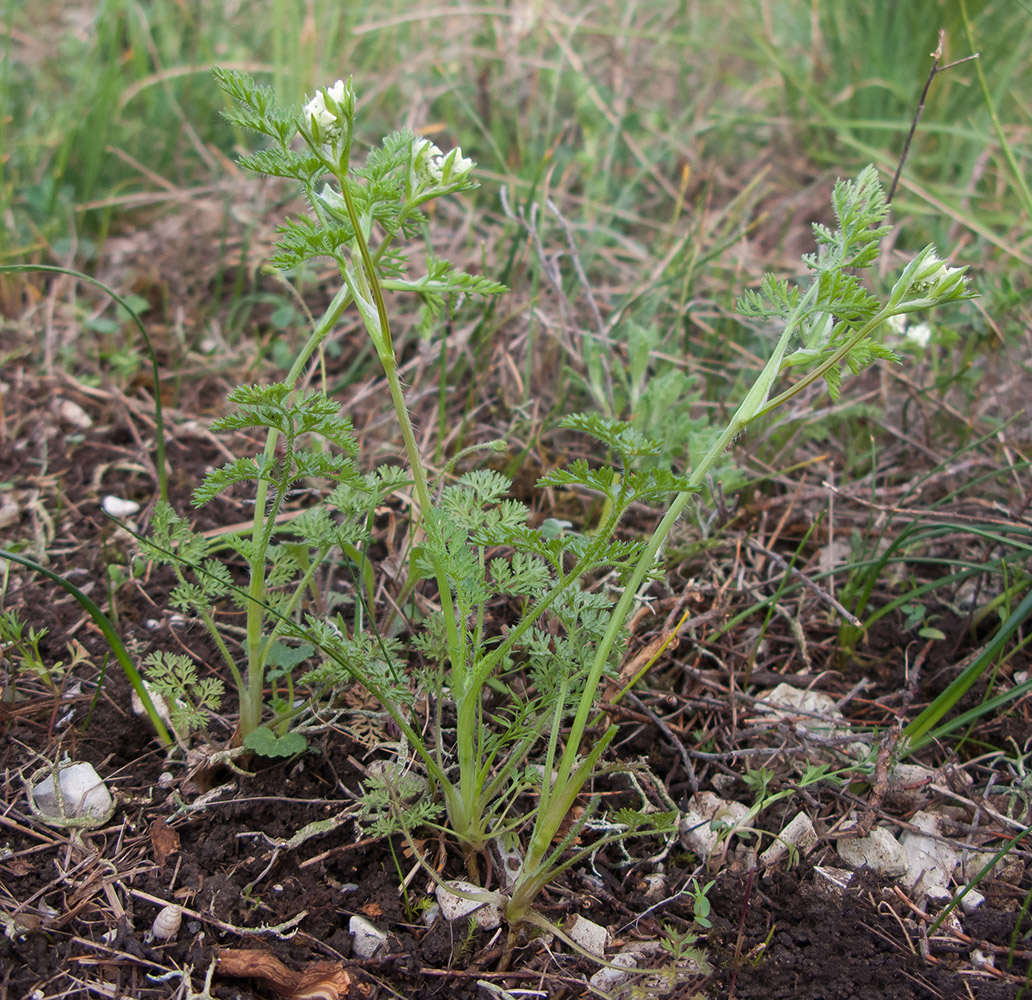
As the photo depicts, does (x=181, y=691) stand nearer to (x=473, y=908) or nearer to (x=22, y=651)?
(x=22, y=651)

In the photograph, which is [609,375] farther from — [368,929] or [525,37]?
[525,37]

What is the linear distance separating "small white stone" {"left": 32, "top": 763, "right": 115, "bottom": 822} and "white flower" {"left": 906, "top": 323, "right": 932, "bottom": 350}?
226 cm

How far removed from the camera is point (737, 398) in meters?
2.49

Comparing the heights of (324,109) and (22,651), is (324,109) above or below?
above

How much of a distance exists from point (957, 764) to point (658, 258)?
1896 millimetres

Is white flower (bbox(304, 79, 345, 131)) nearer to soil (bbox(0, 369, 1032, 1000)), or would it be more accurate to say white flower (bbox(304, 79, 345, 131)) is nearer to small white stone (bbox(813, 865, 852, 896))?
soil (bbox(0, 369, 1032, 1000))

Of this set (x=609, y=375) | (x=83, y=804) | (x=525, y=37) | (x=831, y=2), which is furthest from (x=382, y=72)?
(x=83, y=804)

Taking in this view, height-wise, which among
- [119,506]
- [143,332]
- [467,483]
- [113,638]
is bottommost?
[119,506]

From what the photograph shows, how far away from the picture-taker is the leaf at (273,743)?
1544 mm

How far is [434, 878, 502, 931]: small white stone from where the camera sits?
1.42 m

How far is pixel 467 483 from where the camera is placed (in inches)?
58.9

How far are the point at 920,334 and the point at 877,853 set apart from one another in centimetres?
149

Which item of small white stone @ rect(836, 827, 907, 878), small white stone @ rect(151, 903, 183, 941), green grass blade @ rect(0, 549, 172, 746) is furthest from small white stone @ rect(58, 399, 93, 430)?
small white stone @ rect(836, 827, 907, 878)

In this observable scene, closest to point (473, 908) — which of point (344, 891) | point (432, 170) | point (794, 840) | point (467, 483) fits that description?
point (344, 891)
